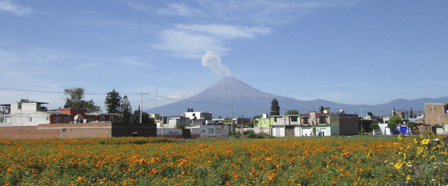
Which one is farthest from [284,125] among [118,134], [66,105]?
[66,105]

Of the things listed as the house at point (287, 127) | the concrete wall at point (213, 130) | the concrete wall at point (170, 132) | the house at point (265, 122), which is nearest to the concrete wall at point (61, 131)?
the concrete wall at point (170, 132)

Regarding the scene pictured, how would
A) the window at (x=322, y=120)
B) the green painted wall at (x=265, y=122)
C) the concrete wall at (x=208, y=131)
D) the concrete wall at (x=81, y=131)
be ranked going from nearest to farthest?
the concrete wall at (x=81, y=131), the concrete wall at (x=208, y=131), the window at (x=322, y=120), the green painted wall at (x=265, y=122)

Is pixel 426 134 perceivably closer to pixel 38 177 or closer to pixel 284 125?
pixel 38 177

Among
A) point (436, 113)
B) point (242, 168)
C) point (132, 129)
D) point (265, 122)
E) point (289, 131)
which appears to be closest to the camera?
point (242, 168)

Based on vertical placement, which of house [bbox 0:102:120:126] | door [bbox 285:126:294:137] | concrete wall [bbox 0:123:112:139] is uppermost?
house [bbox 0:102:120:126]

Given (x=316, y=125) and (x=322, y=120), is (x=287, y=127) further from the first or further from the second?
(x=322, y=120)

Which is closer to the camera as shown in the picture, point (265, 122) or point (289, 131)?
point (289, 131)

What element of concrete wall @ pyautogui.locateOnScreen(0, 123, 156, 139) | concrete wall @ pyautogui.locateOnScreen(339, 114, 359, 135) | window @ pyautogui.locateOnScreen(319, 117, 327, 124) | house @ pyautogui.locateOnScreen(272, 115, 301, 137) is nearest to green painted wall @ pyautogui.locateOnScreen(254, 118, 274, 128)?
house @ pyautogui.locateOnScreen(272, 115, 301, 137)

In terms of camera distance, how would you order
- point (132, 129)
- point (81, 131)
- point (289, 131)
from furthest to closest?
1. point (289, 131)
2. point (132, 129)
3. point (81, 131)

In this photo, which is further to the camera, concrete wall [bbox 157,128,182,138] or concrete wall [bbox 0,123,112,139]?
concrete wall [bbox 157,128,182,138]

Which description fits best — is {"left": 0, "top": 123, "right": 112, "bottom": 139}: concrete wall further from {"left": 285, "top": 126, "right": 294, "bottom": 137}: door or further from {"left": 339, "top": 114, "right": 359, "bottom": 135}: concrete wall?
{"left": 339, "top": 114, "right": 359, "bottom": 135}: concrete wall

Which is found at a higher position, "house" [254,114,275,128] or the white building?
the white building

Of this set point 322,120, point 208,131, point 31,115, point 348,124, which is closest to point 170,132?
point 208,131

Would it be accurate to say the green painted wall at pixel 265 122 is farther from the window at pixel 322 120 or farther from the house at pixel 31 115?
the house at pixel 31 115
